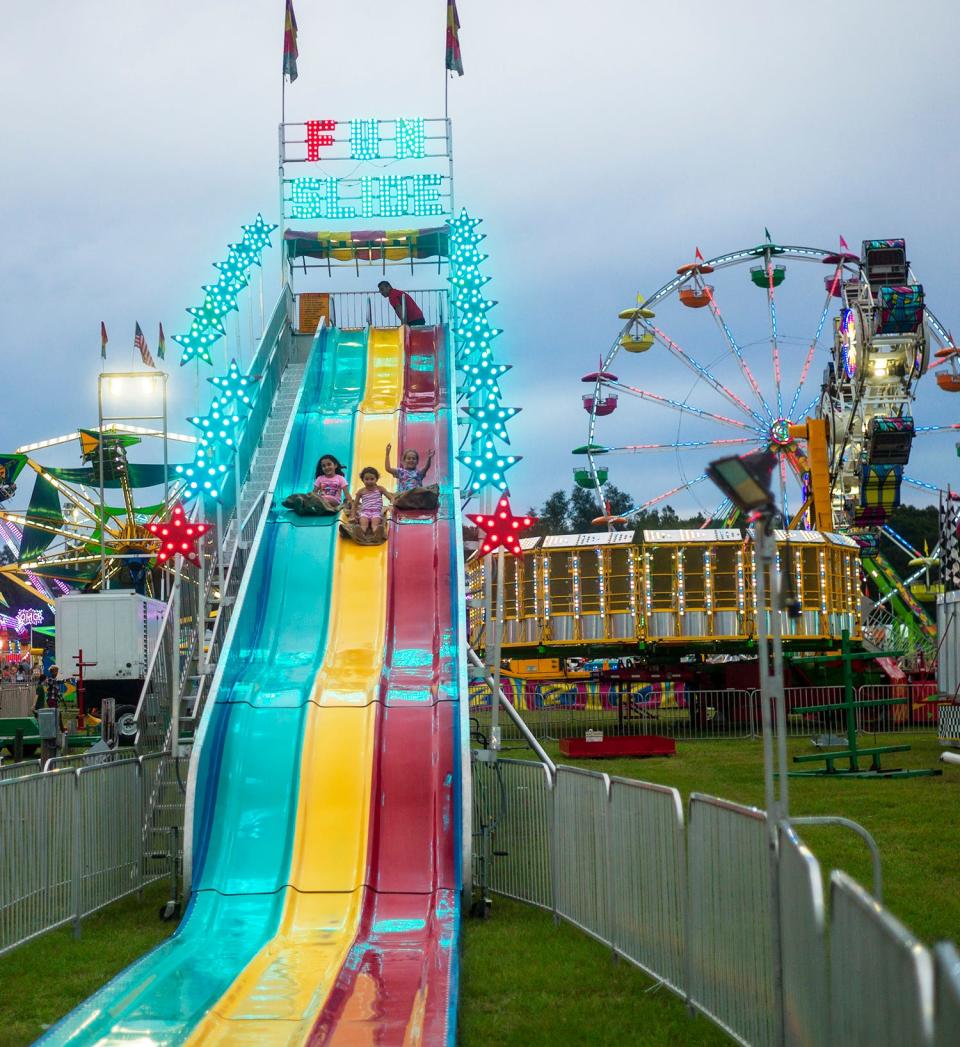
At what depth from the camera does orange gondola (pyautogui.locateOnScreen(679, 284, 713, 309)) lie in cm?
4053

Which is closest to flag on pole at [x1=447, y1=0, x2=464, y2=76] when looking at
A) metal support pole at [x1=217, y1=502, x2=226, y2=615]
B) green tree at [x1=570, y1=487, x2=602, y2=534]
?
metal support pole at [x1=217, y1=502, x2=226, y2=615]

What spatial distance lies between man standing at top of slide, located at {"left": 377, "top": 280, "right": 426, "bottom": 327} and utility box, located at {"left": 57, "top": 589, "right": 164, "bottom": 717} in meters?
8.65

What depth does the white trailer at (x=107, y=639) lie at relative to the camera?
31.9 m

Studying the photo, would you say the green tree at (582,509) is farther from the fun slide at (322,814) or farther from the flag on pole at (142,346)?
the fun slide at (322,814)

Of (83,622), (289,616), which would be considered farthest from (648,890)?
(83,622)

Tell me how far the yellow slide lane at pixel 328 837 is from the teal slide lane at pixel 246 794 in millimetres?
128

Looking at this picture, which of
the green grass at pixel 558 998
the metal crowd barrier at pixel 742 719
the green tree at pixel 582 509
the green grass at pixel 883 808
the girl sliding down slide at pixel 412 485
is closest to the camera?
the green grass at pixel 558 998

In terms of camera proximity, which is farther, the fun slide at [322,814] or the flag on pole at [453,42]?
the flag on pole at [453,42]

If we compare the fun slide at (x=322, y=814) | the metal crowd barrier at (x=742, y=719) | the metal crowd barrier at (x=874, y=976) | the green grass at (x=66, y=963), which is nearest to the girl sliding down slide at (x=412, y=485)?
the fun slide at (x=322, y=814)

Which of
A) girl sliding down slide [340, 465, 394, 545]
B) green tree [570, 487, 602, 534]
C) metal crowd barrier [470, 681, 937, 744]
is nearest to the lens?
girl sliding down slide [340, 465, 394, 545]

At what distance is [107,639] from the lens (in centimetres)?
3198

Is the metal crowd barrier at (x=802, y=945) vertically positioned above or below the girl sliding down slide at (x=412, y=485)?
below

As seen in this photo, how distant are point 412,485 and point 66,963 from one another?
39.3 feet

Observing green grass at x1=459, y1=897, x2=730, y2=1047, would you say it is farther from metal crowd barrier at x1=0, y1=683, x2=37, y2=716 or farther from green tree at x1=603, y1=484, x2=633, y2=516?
green tree at x1=603, y1=484, x2=633, y2=516
